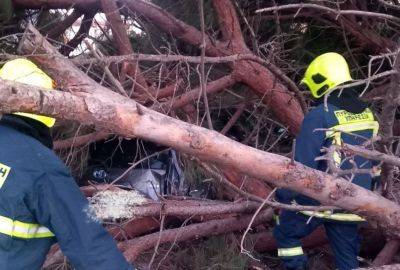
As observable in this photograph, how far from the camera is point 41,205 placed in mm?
1826

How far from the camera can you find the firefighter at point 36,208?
181 cm

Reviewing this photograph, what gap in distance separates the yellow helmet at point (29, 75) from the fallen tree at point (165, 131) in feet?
0.20

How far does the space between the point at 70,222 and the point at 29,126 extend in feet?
1.22

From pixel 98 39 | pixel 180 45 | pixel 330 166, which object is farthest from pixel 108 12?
pixel 330 166

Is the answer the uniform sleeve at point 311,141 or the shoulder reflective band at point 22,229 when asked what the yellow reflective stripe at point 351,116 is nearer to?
the uniform sleeve at point 311,141

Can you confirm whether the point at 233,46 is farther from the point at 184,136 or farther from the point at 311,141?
the point at 184,136

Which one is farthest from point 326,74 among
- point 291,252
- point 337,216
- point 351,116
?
point 291,252

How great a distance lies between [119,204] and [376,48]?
2.20 m

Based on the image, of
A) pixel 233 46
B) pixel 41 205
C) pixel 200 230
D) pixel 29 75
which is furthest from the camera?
pixel 233 46

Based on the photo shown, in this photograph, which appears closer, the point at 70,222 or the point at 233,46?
the point at 70,222

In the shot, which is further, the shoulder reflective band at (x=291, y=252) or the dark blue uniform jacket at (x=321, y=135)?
the shoulder reflective band at (x=291, y=252)

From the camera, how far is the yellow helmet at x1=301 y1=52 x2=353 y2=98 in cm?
280

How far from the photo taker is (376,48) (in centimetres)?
385

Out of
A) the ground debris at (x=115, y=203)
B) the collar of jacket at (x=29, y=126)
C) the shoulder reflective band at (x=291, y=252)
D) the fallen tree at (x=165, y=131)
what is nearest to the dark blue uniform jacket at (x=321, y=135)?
the shoulder reflective band at (x=291, y=252)
